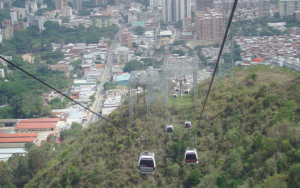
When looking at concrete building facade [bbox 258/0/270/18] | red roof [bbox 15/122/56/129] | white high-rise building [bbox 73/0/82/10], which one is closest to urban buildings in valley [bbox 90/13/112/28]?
white high-rise building [bbox 73/0/82/10]

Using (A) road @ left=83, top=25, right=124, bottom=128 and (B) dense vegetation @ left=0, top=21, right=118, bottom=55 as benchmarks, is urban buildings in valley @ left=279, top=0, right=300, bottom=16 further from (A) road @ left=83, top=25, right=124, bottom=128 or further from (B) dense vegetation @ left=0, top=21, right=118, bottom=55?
(B) dense vegetation @ left=0, top=21, right=118, bottom=55

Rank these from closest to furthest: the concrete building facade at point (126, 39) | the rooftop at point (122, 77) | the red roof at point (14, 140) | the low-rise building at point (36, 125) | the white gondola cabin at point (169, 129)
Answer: the white gondola cabin at point (169, 129) < the red roof at point (14, 140) < the low-rise building at point (36, 125) < the rooftop at point (122, 77) < the concrete building facade at point (126, 39)

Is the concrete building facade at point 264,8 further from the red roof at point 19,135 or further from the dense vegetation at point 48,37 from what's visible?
the red roof at point 19,135

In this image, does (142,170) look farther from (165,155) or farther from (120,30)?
(120,30)

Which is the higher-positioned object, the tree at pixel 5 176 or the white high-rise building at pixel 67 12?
the white high-rise building at pixel 67 12

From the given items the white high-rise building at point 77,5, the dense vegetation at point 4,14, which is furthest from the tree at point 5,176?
the white high-rise building at point 77,5

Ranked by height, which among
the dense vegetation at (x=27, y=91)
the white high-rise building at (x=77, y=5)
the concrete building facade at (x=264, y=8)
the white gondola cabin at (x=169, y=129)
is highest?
the white high-rise building at (x=77, y=5)
